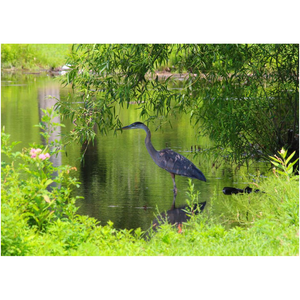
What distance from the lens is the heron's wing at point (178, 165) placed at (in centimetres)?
704

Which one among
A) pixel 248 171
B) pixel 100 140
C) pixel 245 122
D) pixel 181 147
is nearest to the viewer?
pixel 245 122

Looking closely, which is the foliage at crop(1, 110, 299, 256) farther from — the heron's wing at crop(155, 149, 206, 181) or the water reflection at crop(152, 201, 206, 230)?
the heron's wing at crop(155, 149, 206, 181)

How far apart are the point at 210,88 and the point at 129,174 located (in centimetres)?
231

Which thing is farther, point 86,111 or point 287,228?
point 86,111

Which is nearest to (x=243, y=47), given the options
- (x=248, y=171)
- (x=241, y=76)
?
(x=241, y=76)

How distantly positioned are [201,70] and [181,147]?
151 inches

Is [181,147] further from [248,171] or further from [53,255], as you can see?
[53,255]

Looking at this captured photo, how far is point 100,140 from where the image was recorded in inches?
427

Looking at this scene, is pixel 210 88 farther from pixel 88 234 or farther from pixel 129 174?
pixel 88 234

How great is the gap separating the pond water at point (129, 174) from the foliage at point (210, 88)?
487 millimetres

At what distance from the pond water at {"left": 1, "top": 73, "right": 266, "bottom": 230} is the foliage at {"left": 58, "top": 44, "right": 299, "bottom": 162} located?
49cm

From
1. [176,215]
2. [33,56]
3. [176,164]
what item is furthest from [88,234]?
[33,56]

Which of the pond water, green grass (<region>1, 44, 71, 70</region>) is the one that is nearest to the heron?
the pond water

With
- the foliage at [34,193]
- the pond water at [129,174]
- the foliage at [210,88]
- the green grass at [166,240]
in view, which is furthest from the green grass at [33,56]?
the green grass at [166,240]
